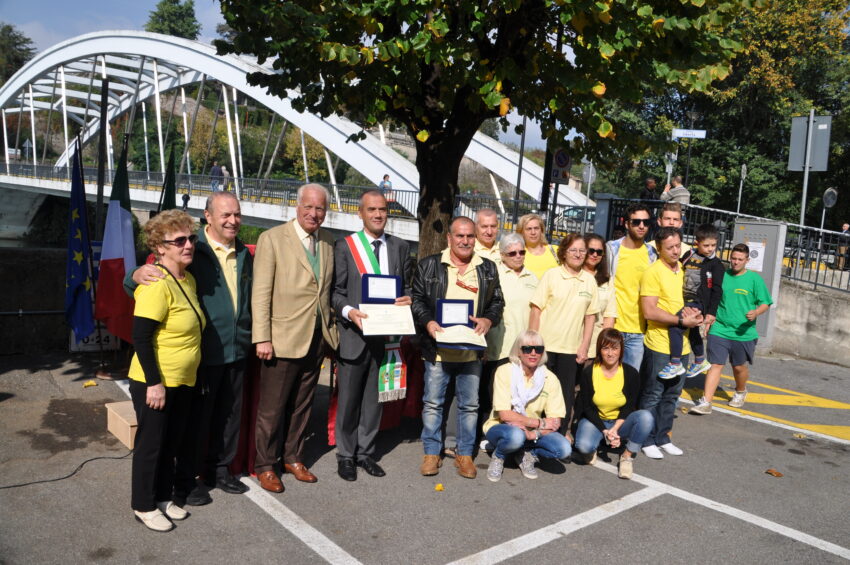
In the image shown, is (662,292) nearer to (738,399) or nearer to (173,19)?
(738,399)

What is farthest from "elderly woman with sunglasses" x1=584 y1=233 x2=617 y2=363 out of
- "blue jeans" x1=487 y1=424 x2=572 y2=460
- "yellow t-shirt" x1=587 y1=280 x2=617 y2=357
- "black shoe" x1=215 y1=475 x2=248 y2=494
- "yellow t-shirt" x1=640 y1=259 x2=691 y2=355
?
"black shoe" x1=215 y1=475 x2=248 y2=494

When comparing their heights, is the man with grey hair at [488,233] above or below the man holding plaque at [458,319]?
above

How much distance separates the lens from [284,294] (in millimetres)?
4180

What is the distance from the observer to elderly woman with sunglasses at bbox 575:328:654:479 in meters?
4.84

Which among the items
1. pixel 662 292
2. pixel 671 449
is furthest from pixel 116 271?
pixel 671 449

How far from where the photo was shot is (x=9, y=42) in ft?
275

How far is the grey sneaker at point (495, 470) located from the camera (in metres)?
4.59

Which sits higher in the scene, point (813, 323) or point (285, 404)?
point (813, 323)

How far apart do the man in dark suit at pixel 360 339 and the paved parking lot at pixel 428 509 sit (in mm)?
228

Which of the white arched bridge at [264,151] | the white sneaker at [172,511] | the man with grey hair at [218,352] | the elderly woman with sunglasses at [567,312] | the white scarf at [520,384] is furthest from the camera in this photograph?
the white arched bridge at [264,151]

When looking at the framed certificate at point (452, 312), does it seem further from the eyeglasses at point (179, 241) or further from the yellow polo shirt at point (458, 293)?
the eyeglasses at point (179, 241)

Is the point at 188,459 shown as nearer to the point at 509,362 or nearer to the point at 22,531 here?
the point at 22,531

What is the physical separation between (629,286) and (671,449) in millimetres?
1408

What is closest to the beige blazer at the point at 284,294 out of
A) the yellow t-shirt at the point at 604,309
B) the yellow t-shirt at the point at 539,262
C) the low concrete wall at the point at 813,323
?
the yellow t-shirt at the point at 539,262
